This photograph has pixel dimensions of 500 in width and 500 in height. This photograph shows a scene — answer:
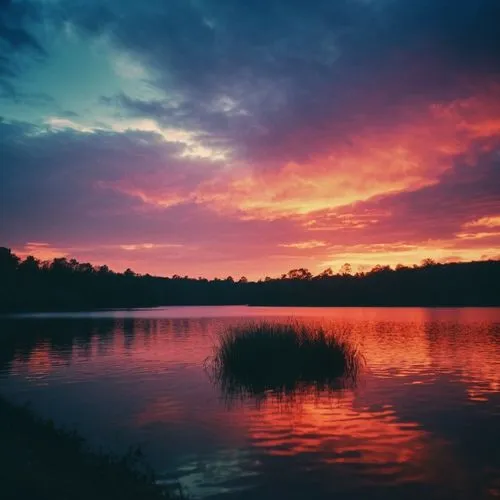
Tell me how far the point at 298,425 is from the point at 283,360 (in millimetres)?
10267

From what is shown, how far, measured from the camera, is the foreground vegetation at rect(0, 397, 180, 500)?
9.78 m

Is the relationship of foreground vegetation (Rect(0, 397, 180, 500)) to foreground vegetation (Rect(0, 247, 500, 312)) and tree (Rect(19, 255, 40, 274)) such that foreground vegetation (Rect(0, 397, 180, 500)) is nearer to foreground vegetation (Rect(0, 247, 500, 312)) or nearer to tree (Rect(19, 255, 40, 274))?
foreground vegetation (Rect(0, 247, 500, 312))

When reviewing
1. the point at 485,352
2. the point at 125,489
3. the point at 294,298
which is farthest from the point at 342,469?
the point at 294,298

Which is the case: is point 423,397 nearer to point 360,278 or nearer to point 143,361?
point 143,361

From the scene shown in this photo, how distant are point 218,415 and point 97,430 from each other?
4.28 metres

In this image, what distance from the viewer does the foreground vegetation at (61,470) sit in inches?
385

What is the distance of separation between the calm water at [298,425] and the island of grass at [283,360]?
140 centimetres

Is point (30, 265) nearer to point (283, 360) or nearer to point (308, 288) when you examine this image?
point (308, 288)

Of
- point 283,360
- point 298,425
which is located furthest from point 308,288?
point 298,425

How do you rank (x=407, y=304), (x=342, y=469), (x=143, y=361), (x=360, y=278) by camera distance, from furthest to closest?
(x=360, y=278), (x=407, y=304), (x=143, y=361), (x=342, y=469)

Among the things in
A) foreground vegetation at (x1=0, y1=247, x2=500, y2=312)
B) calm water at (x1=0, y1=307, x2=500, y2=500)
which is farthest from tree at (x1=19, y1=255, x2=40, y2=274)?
calm water at (x1=0, y1=307, x2=500, y2=500)

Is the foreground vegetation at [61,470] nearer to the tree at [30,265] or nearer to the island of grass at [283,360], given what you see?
the island of grass at [283,360]

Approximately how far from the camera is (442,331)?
5425 cm

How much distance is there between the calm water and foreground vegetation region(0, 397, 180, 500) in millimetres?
932
